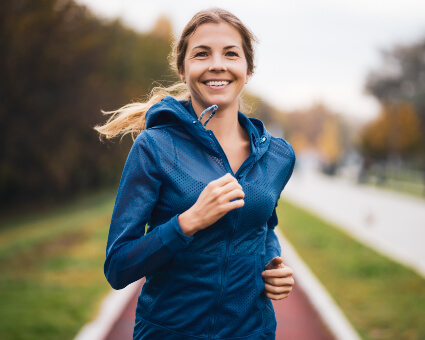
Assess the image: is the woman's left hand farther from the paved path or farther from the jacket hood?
the paved path

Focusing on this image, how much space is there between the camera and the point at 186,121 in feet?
6.24

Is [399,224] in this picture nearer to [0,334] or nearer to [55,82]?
[0,334]

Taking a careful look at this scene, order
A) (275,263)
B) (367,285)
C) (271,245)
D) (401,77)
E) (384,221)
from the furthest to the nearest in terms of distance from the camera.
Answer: (401,77) < (384,221) < (367,285) < (271,245) < (275,263)

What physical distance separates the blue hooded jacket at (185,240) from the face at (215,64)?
121mm

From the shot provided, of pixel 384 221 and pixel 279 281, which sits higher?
pixel 384 221

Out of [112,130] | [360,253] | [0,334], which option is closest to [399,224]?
[360,253]

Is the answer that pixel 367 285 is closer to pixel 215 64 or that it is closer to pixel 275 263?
pixel 275 263

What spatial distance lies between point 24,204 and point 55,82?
18.6 feet

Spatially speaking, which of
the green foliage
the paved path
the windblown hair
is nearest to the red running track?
the paved path

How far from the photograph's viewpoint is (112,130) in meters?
2.29

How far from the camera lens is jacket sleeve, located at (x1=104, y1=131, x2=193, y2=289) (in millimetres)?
1731

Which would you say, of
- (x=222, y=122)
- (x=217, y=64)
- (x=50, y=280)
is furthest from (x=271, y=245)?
(x=50, y=280)

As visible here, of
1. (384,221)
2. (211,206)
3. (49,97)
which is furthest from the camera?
(49,97)

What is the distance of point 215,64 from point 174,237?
72cm
